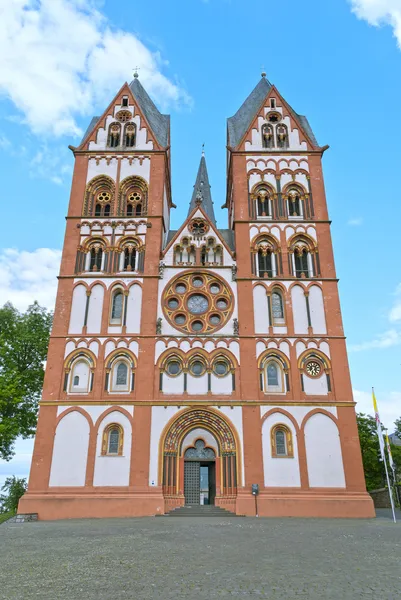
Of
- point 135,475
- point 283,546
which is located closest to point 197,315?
point 135,475

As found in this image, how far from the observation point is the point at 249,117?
35.8 metres

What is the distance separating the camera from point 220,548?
1216 cm

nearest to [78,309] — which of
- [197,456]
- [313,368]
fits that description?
[197,456]

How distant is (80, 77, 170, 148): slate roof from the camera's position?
3509cm

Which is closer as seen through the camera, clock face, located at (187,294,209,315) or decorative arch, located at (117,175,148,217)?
clock face, located at (187,294,209,315)

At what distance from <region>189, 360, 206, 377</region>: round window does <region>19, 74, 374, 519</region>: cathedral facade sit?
6cm

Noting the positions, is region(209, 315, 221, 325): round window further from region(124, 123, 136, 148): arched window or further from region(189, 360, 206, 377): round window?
region(124, 123, 136, 148): arched window

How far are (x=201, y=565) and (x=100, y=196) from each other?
2651cm

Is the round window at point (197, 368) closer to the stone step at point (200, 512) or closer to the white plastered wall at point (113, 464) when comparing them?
the white plastered wall at point (113, 464)

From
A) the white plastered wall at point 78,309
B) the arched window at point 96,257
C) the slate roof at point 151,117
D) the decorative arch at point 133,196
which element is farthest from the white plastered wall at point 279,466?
the slate roof at point 151,117

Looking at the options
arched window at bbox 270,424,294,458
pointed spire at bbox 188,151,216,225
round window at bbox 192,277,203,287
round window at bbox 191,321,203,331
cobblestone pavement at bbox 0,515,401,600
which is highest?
pointed spire at bbox 188,151,216,225

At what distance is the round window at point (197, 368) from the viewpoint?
2705cm

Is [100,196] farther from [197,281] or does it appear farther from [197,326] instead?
[197,326]

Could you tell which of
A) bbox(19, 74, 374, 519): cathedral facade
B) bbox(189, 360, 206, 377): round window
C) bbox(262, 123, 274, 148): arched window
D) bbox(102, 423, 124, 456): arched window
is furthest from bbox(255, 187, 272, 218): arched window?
bbox(102, 423, 124, 456): arched window
